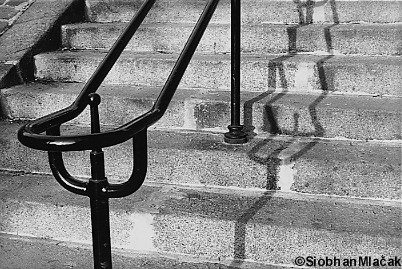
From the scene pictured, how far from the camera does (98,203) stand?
1.44m

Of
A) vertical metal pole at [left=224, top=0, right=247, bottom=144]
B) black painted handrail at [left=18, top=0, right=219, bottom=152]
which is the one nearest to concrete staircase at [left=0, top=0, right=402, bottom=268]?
vertical metal pole at [left=224, top=0, right=247, bottom=144]

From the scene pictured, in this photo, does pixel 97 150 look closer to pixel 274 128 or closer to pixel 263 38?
pixel 274 128

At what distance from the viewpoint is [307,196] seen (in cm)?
235

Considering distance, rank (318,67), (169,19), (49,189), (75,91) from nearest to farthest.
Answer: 1. (49,189)
2. (318,67)
3. (75,91)
4. (169,19)

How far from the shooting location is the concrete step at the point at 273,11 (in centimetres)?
311

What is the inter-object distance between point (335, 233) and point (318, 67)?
3.25 ft

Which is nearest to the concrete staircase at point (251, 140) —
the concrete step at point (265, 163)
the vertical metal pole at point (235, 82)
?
the concrete step at point (265, 163)

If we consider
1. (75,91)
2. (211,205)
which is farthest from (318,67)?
(75,91)

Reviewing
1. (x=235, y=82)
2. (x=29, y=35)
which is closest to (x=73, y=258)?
(x=235, y=82)

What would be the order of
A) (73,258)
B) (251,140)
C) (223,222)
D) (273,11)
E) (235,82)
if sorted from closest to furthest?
1. (223,222)
2. (73,258)
3. (235,82)
4. (251,140)
5. (273,11)

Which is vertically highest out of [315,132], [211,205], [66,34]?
[66,34]

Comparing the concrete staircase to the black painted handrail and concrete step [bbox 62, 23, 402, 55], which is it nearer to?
concrete step [bbox 62, 23, 402, 55]

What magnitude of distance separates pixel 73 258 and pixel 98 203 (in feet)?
3.09

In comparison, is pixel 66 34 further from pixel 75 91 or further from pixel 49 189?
pixel 49 189
